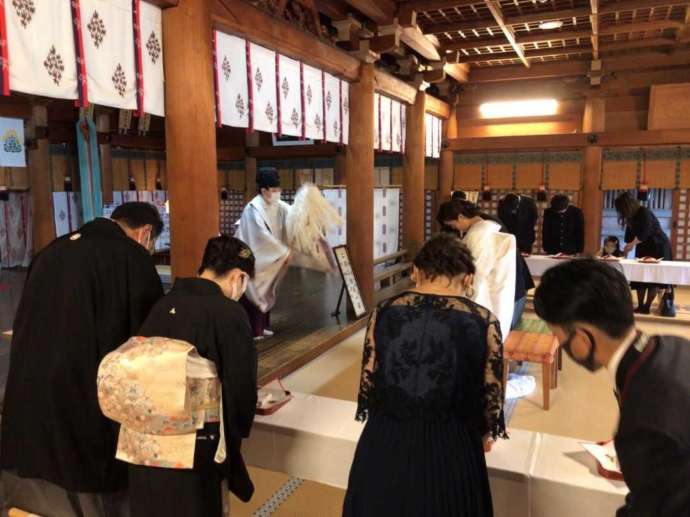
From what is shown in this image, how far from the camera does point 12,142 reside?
34.1ft

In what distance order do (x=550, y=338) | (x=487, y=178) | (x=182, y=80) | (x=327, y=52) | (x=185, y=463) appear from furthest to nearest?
(x=487, y=178), (x=327, y=52), (x=550, y=338), (x=182, y=80), (x=185, y=463)

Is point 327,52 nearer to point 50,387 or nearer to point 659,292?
point 50,387

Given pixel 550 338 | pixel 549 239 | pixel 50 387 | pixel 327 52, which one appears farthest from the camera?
pixel 549 239

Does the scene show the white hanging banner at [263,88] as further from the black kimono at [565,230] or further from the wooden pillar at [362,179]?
the black kimono at [565,230]

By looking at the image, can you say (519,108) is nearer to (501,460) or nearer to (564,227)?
(564,227)

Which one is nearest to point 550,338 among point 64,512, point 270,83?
point 270,83

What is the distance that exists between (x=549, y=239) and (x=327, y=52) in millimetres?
5234

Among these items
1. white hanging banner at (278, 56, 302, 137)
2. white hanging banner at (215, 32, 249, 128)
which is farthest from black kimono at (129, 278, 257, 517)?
white hanging banner at (278, 56, 302, 137)

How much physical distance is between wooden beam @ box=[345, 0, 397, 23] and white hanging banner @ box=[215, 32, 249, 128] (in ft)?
Result: 7.10

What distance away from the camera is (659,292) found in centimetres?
966

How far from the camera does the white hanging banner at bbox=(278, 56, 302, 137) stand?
19.3 ft

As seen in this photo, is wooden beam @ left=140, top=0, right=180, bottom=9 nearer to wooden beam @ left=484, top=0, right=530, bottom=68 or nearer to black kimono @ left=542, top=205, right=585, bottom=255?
wooden beam @ left=484, top=0, right=530, bottom=68

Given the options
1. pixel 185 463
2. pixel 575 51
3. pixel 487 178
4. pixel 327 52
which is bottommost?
pixel 185 463

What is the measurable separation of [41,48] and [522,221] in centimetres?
832
